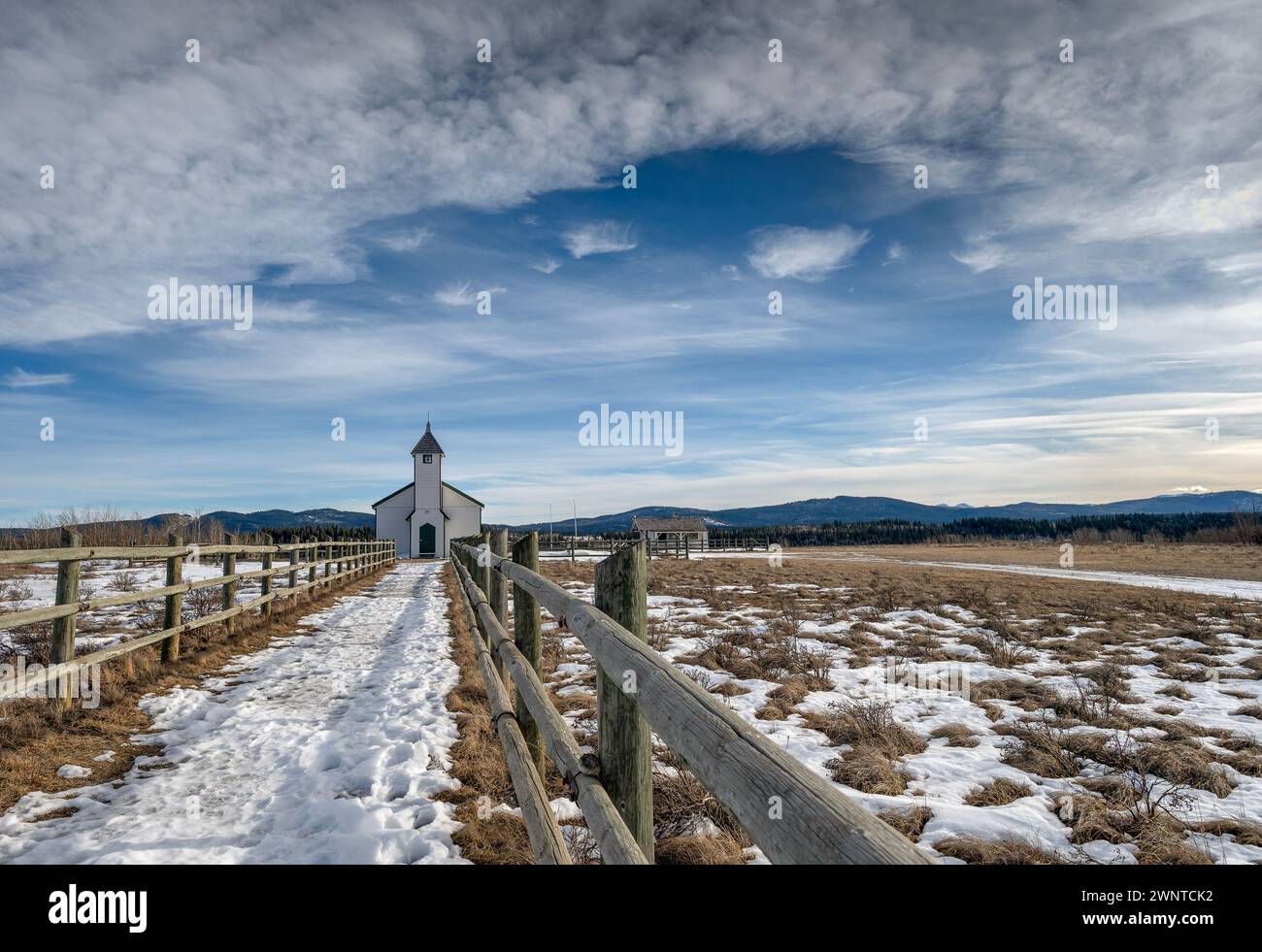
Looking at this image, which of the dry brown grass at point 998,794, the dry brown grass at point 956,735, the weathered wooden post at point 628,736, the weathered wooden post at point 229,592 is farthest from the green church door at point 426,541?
the weathered wooden post at point 628,736

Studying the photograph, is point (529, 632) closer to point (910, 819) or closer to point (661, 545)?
point (910, 819)

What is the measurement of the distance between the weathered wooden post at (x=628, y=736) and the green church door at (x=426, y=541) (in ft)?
167

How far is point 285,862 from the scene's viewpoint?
3.47m

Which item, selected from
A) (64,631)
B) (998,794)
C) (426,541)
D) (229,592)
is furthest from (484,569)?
(426,541)

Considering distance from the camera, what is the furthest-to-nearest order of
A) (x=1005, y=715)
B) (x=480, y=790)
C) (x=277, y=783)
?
(x=1005, y=715) < (x=277, y=783) < (x=480, y=790)

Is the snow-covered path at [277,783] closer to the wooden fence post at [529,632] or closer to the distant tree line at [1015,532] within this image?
the wooden fence post at [529,632]

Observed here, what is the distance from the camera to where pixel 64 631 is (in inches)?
236

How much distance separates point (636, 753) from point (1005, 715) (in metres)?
5.37

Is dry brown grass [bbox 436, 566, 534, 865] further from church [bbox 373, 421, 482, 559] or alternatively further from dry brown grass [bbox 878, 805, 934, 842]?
church [bbox 373, 421, 482, 559]

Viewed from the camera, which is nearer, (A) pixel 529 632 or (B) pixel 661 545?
(A) pixel 529 632

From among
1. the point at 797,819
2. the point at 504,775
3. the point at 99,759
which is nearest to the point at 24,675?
the point at 99,759

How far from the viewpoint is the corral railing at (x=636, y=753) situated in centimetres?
132
